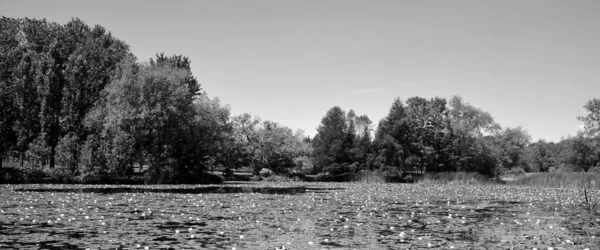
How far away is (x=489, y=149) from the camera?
86.4 m

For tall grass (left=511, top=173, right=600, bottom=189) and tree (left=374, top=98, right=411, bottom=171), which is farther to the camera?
tree (left=374, top=98, right=411, bottom=171)

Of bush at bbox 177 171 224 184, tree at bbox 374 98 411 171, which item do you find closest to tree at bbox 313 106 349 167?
tree at bbox 374 98 411 171

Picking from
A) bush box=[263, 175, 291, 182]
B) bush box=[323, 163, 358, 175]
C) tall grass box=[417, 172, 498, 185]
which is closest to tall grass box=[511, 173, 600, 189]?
tall grass box=[417, 172, 498, 185]

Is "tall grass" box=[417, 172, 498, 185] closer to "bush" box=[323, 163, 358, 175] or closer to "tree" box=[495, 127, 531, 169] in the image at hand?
"bush" box=[323, 163, 358, 175]

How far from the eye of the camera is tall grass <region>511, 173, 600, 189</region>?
50.4 metres

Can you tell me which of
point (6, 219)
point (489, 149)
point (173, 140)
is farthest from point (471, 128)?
point (6, 219)

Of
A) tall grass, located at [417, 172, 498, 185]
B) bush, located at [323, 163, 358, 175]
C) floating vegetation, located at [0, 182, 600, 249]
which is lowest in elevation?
floating vegetation, located at [0, 182, 600, 249]

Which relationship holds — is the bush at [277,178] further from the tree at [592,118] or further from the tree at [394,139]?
the tree at [592,118]

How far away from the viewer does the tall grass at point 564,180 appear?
165 ft

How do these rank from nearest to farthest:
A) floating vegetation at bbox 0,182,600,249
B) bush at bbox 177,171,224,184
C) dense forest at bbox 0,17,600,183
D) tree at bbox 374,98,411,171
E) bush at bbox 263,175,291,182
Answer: floating vegetation at bbox 0,182,600,249 < dense forest at bbox 0,17,600,183 < bush at bbox 177,171,224,184 < bush at bbox 263,175,291,182 < tree at bbox 374,98,411,171

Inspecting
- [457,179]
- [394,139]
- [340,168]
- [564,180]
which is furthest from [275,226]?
[340,168]

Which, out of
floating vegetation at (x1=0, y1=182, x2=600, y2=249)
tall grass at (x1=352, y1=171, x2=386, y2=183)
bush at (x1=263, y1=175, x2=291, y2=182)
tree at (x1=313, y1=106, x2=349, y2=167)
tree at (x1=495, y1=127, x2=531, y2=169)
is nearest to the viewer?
floating vegetation at (x1=0, y1=182, x2=600, y2=249)

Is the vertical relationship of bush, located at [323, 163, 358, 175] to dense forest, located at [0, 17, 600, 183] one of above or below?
below

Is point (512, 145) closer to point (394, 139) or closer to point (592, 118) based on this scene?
point (592, 118)
